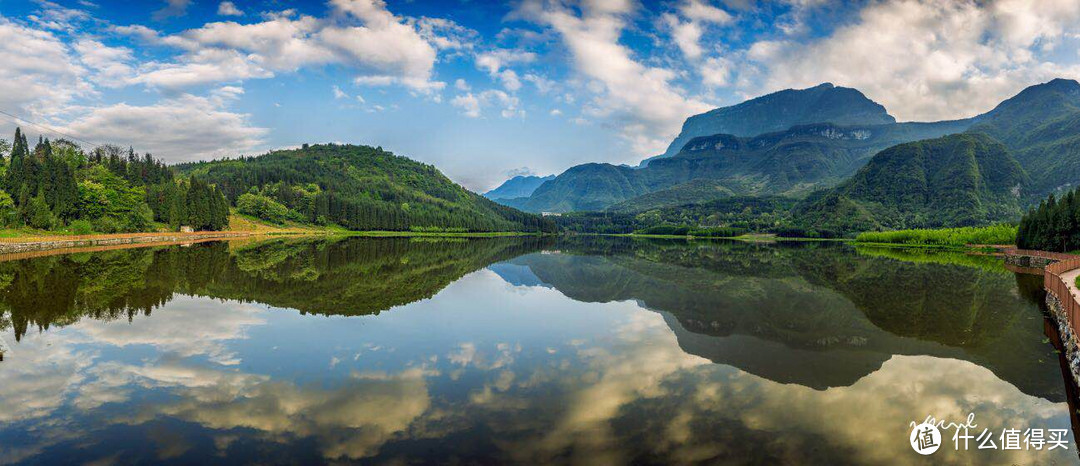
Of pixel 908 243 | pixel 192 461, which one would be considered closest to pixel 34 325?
pixel 192 461

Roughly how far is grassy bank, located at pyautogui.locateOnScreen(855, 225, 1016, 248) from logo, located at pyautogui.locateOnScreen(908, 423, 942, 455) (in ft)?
431

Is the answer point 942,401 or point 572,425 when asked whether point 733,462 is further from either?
point 942,401

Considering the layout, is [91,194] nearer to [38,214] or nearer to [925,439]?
[38,214]

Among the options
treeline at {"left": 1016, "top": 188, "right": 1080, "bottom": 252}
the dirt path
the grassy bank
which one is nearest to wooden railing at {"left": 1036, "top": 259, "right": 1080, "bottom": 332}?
the dirt path

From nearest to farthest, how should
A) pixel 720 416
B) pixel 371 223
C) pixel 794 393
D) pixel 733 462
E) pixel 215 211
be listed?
pixel 733 462 → pixel 720 416 → pixel 794 393 → pixel 215 211 → pixel 371 223

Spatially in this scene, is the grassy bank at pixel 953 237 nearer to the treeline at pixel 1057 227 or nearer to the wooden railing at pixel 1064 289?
the treeline at pixel 1057 227

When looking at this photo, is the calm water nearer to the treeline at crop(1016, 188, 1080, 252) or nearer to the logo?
the logo

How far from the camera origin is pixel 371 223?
17188 cm

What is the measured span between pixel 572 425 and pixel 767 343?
11742mm

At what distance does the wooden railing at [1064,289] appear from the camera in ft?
54.3

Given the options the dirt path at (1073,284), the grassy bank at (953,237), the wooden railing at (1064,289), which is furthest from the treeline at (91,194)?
the grassy bank at (953,237)

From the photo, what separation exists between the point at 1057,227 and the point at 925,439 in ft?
295

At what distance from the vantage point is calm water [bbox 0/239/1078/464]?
352 inches

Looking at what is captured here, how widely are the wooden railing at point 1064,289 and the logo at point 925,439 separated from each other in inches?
414
